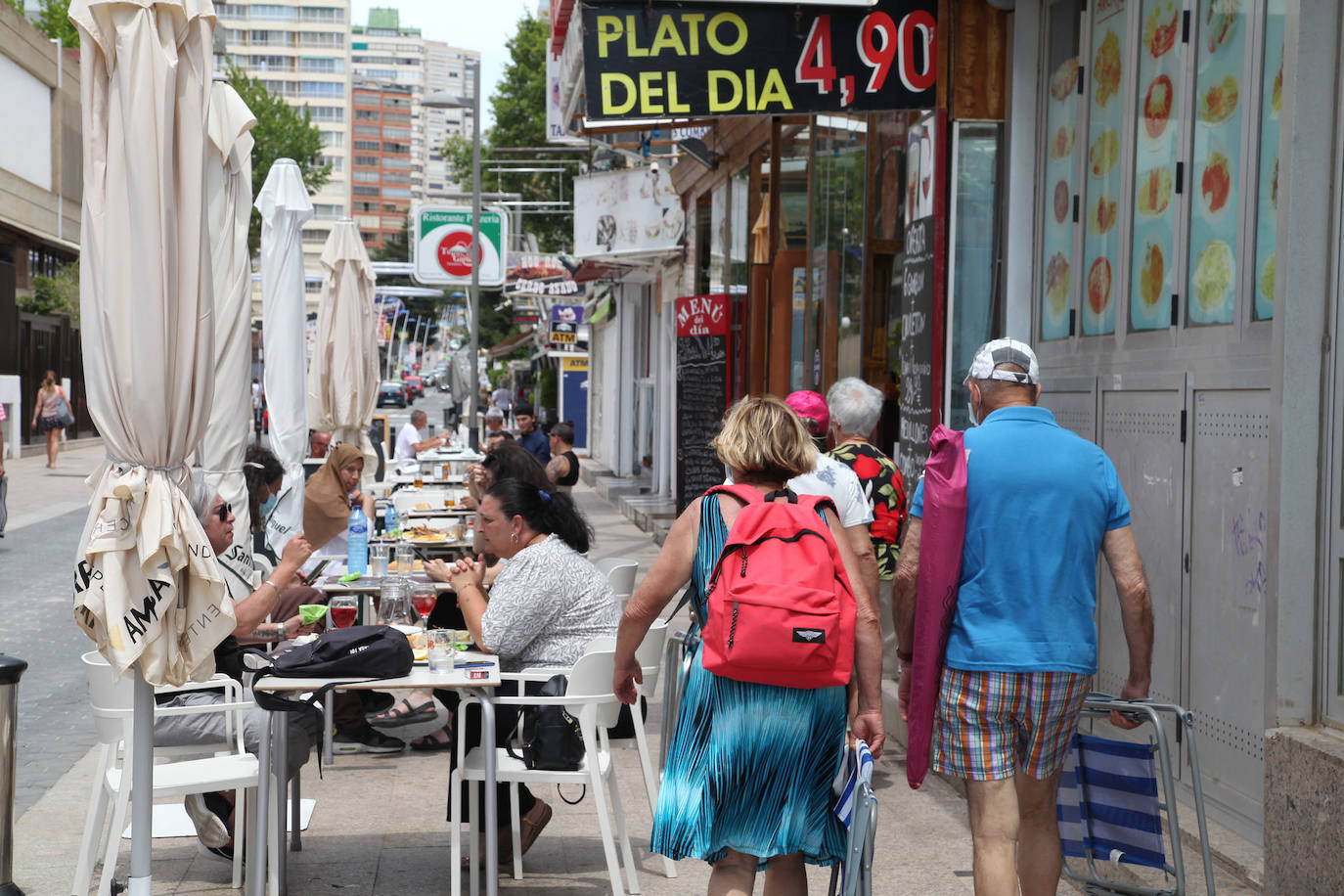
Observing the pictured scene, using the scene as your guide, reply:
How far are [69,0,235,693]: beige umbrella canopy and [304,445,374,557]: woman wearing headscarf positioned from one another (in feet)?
16.4

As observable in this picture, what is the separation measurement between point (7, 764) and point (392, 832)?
5.57 feet

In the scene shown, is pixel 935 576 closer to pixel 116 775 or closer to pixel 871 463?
pixel 871 463

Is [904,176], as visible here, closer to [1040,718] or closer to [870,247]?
[870,247]

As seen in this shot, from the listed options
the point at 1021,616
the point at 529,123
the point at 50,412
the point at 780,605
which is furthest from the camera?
the point at 529,123

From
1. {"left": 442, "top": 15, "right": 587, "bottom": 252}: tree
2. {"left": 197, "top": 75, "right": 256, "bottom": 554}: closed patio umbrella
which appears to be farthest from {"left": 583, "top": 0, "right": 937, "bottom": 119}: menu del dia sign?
{"left": 442, "top": 15, "right": 587, "bottom": 252}: tree

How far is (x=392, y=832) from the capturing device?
235 inches

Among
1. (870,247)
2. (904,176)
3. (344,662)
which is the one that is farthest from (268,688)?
(870,247)

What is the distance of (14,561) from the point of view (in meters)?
14.9

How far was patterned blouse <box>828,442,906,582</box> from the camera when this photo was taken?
6305mm

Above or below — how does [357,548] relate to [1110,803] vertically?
above

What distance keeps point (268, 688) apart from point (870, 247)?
20.4ft

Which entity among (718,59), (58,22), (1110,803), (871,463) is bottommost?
(1110,803)

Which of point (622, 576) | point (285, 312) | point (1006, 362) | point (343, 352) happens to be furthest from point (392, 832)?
point (343, 352)

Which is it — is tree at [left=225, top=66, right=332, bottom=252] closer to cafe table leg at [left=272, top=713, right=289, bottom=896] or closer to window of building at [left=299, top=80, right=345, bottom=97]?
cafe table leg at [left=272, top=713, right=289, bottom=896]
